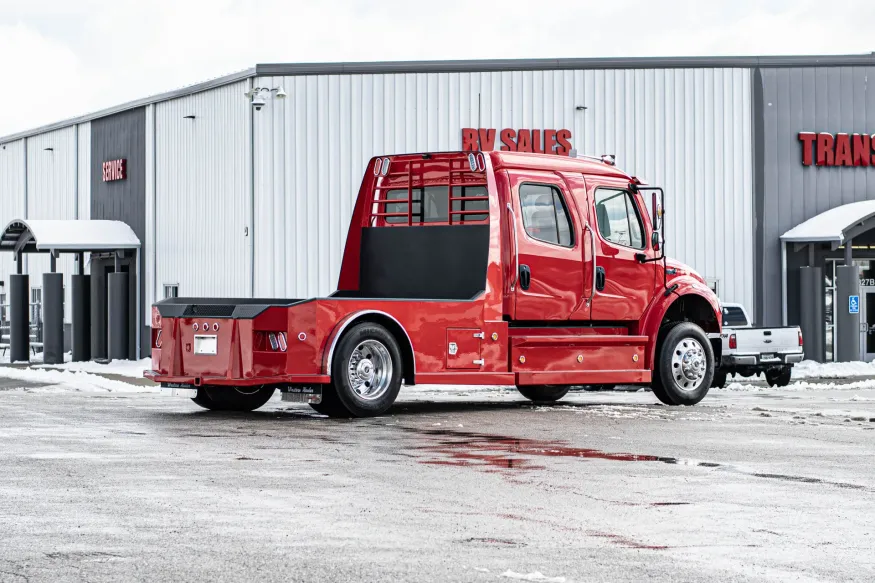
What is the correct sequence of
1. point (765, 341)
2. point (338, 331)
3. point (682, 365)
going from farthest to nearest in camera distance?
point (765, 341), point (682, 365), point (338, 331)

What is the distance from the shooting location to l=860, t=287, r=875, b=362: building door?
111 ft

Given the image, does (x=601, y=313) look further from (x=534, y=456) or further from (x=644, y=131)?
(x=644, y=131)

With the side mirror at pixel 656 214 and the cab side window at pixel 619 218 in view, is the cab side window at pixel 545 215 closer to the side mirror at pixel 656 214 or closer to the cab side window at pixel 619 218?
the cab side window at pixel 619 218

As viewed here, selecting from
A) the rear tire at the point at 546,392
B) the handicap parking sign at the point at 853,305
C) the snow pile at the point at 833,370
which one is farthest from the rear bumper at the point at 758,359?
the handicap parking sign at the point at 853,305

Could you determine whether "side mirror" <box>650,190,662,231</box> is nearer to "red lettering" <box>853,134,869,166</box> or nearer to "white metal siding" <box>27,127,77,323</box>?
"red lettering" <box>853,134,869,166</box>

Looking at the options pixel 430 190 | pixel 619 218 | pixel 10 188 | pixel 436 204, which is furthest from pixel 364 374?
pixel 10 188

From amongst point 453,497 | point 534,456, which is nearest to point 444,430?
point 534,456

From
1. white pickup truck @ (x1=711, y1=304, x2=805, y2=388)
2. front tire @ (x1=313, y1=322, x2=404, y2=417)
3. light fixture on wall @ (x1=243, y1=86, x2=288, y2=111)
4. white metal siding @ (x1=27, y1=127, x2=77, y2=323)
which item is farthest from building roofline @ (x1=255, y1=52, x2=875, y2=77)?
front tire @ (x1=313, y1=322, x2=404, y2=417)

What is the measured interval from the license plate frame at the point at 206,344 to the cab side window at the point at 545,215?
3.87 metres

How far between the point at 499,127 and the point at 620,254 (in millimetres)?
15317

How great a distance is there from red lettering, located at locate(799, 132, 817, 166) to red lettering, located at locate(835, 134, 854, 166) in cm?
60

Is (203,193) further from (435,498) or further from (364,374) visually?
(435,498)

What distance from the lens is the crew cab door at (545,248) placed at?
656 inches

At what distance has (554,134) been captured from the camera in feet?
107
